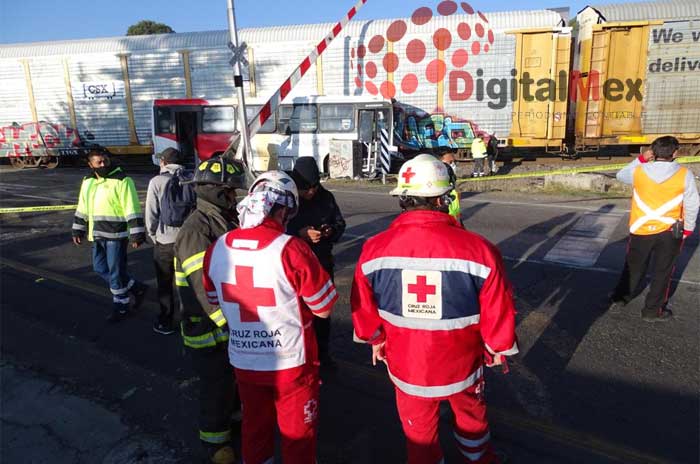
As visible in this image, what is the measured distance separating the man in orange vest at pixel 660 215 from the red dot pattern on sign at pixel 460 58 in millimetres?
13207

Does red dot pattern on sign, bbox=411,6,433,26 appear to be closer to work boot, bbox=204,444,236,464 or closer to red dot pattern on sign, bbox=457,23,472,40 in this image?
red dot pattern on sign, bbox=457,23,472,40

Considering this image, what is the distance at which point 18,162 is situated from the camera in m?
22.1

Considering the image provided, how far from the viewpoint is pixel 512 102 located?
16750 millimetres

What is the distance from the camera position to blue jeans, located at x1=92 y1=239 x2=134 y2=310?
5.14 metres

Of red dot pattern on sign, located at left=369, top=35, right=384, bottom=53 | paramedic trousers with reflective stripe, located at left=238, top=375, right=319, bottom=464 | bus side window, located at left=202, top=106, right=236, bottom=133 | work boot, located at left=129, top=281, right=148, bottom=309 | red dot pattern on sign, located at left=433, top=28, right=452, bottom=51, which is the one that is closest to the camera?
paramedic trousers with reflective stripe, located at left=238, top=375, right=319, bottom=464

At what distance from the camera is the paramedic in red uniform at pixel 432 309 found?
2.17 m

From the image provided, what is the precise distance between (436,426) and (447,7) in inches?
677

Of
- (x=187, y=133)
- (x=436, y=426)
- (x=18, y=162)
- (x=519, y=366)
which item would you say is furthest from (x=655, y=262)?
(x=18, y=162)

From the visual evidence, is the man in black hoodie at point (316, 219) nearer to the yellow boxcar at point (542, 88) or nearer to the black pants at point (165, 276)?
the black pants at point (165, 276)

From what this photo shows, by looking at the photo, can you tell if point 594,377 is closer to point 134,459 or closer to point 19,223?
point 134,459

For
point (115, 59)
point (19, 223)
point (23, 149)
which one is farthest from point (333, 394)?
point (23, 149)

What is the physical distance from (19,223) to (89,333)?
7.24 m

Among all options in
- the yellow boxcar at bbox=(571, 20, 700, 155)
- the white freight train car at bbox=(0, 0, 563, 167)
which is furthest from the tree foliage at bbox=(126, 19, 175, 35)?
the yellow boxcar at bbox=(571, 20, 700, 155)

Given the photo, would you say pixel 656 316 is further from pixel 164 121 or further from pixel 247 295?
pixel 164 121
